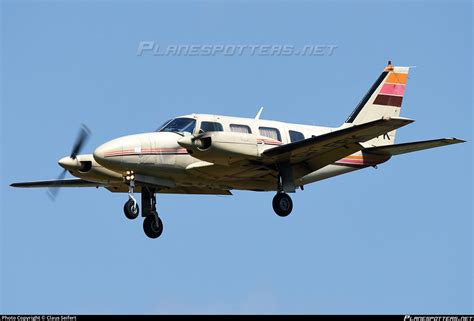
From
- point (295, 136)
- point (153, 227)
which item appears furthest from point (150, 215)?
point (295, 136)

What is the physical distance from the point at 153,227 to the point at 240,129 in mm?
4174

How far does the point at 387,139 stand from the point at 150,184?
908 cm

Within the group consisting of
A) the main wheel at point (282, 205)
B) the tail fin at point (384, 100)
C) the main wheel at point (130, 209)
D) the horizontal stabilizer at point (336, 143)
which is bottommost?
the main wheel at point (130, 209)

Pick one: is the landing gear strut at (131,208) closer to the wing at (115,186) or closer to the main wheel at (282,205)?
the wing at (115,186)

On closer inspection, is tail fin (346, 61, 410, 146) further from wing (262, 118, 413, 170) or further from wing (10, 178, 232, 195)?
wing (10, 178, 232, 195)

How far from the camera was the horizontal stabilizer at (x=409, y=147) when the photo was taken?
29312 millimetres

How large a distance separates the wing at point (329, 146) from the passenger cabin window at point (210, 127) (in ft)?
5.22

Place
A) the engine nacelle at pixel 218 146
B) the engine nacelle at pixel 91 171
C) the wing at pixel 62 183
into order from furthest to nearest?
the wing at pixel 62 183
the engine nacelle at pixel 91 171
the engine nacelle at pixel 218 146

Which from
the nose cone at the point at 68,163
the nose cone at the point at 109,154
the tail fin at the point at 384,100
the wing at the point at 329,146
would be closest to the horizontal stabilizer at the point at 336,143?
the wing at the point at 329,146

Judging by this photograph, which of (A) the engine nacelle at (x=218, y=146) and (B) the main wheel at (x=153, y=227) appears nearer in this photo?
(A) the engine nacelle at (x=218, y=146)

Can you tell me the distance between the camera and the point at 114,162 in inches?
1134

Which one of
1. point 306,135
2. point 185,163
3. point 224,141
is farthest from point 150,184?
point 306,135

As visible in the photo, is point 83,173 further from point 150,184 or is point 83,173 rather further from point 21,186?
point 21,186

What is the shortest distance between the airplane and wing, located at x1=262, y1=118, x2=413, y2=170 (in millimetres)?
29
